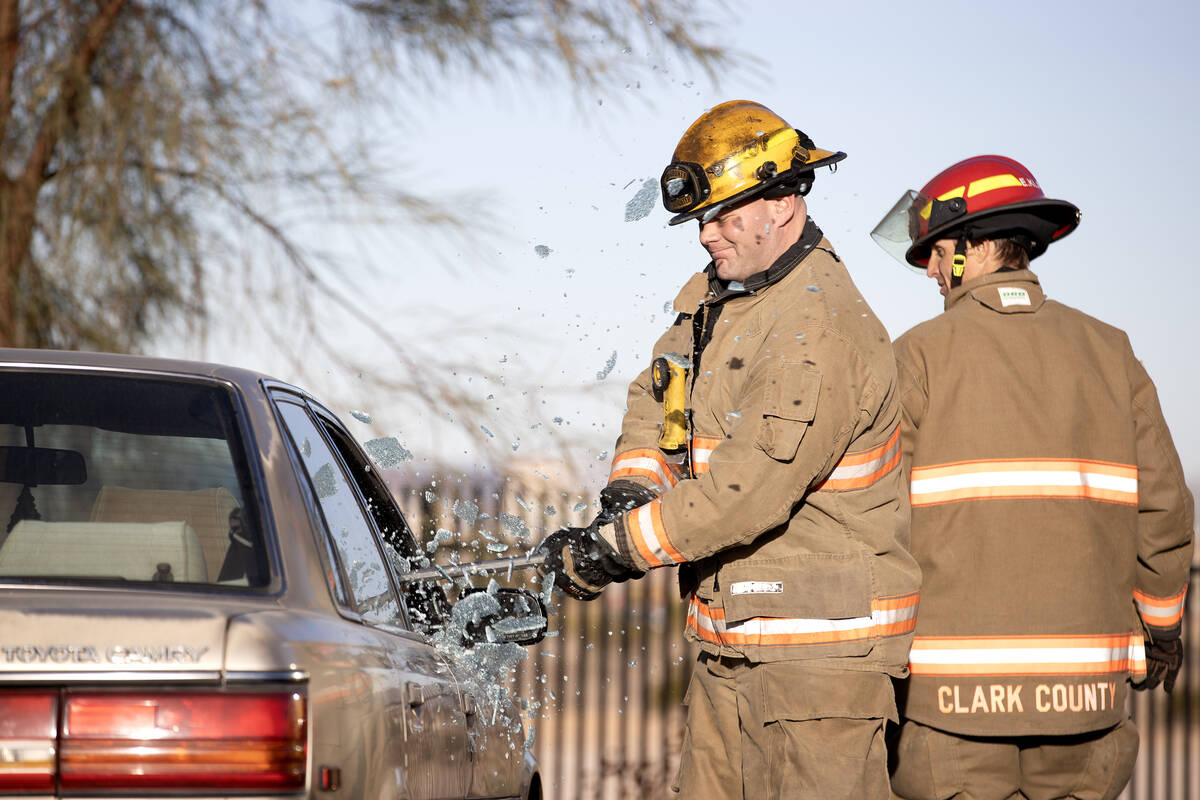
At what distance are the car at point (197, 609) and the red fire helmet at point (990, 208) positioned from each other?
1.62 metres

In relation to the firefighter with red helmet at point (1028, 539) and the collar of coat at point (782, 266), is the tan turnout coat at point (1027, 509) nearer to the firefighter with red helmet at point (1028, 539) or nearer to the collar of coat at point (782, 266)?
the firefighter with red helmet at point (1028, 539)

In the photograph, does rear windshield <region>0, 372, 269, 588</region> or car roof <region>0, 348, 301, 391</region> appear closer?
rear windshield <region>0, 372, 269, 588</region>

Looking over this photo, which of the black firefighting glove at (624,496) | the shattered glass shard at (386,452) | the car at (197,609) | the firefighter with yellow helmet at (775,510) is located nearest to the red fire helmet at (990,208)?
the firefighter with yellow helmet at (775,510)

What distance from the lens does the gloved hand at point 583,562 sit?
3.24 meters

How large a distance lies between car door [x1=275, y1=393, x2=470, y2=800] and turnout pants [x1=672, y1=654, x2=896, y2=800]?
0.64 meters

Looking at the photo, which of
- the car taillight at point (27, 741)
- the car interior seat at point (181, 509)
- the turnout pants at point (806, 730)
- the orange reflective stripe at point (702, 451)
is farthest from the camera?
the orange reflective stripe at point (702, 451)

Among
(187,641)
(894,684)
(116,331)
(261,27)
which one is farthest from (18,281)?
(187,641)

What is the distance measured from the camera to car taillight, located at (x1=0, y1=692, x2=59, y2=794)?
6.23 ft

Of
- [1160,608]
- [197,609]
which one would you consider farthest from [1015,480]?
[197,609]

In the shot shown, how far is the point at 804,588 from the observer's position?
10.1ft

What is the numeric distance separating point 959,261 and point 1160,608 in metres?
1.08

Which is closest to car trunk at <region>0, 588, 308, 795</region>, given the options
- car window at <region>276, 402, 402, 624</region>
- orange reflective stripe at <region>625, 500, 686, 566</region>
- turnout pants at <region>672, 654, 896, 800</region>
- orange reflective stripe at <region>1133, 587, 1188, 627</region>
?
car window at <region>276, 402, 402, 624</region>

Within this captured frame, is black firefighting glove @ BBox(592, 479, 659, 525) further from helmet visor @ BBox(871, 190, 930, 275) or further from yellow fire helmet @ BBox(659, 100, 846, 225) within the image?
helmet visor @ BBox(871, 190, 930, 275)

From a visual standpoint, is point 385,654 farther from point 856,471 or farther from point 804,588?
point 856,471
